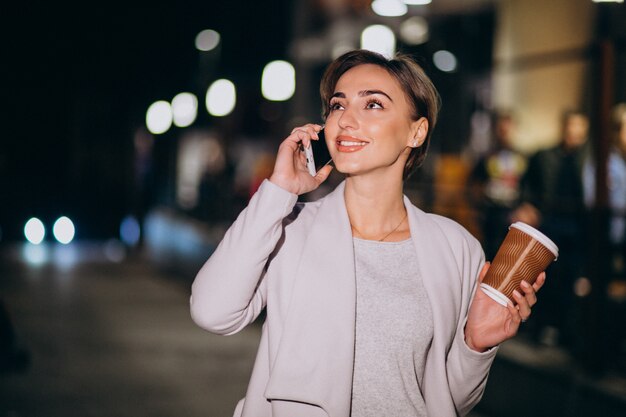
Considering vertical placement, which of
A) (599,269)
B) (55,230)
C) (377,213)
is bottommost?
(55,230)

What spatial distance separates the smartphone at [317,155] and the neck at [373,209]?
0.15 meters

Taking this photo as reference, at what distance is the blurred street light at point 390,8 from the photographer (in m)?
10.3

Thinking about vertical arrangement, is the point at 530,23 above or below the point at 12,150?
above

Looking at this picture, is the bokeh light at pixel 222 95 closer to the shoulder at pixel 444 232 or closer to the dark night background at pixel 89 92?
the dark night background at pixel 89 92

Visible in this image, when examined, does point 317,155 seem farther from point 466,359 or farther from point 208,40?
point 208,40

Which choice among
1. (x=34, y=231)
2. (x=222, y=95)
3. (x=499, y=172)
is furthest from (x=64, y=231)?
(x=499, y=172)

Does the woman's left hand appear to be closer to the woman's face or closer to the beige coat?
the beige coat

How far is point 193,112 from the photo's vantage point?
68.1 ft

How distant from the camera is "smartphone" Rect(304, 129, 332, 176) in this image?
255 cm

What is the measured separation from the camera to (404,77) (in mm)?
2695

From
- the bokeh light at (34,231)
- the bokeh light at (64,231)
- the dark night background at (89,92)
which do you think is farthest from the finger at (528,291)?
the bokeh light at (64,231)

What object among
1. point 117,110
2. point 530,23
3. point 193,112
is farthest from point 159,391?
point 117,110

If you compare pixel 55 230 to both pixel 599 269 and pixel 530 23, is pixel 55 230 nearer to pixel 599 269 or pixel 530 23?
pixel 530 23

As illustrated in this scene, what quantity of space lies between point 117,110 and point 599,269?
18.3 meters
